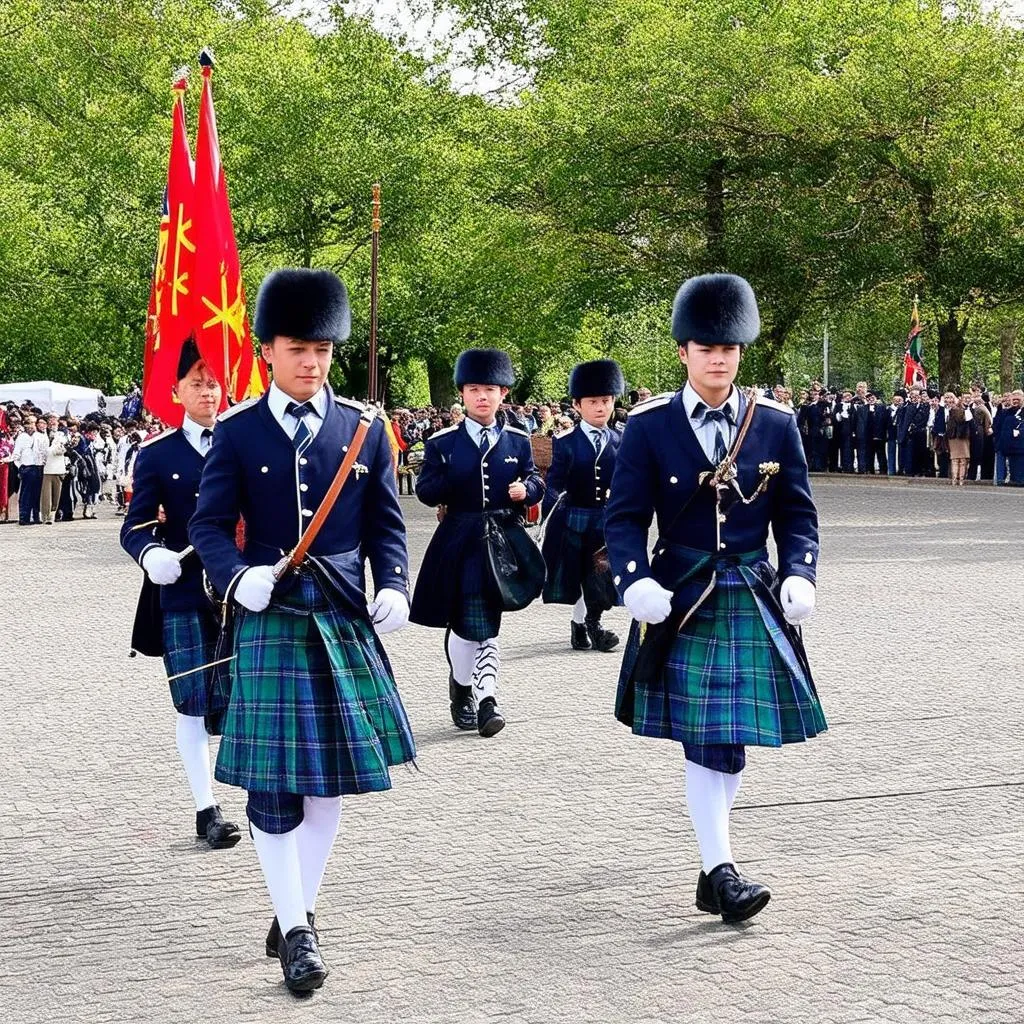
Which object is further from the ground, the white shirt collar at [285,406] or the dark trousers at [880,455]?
the white shirt collar at [285,406]

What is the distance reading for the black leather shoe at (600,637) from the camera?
11.3m

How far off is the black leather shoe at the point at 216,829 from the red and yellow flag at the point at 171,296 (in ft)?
6.73

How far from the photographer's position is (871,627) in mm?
11789

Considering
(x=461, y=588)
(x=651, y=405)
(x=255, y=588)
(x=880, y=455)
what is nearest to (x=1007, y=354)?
(x=880, y=455)

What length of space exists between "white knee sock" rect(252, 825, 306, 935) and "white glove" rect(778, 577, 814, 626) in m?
1.60

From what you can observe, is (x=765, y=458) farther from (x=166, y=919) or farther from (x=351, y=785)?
(x=166, y=919)

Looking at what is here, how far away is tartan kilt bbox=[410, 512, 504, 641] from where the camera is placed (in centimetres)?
858

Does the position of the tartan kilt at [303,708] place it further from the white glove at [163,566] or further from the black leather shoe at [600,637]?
the black leather shoe at [600,637]

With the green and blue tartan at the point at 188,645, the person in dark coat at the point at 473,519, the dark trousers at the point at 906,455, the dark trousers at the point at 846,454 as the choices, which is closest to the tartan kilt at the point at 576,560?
the person in dark coat at the point at 473,519

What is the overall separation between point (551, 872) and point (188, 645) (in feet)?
5.40

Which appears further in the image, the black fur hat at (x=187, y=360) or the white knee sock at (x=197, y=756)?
the black fur hat at (x=187, y=360)

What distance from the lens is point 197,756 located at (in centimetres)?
637

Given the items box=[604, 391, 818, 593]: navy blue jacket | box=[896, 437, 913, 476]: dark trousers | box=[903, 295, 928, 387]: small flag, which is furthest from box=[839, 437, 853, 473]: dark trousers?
box=[604, 391, 818, 593]: navy blue jacket

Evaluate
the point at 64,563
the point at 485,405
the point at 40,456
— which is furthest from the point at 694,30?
the point at 485,405
